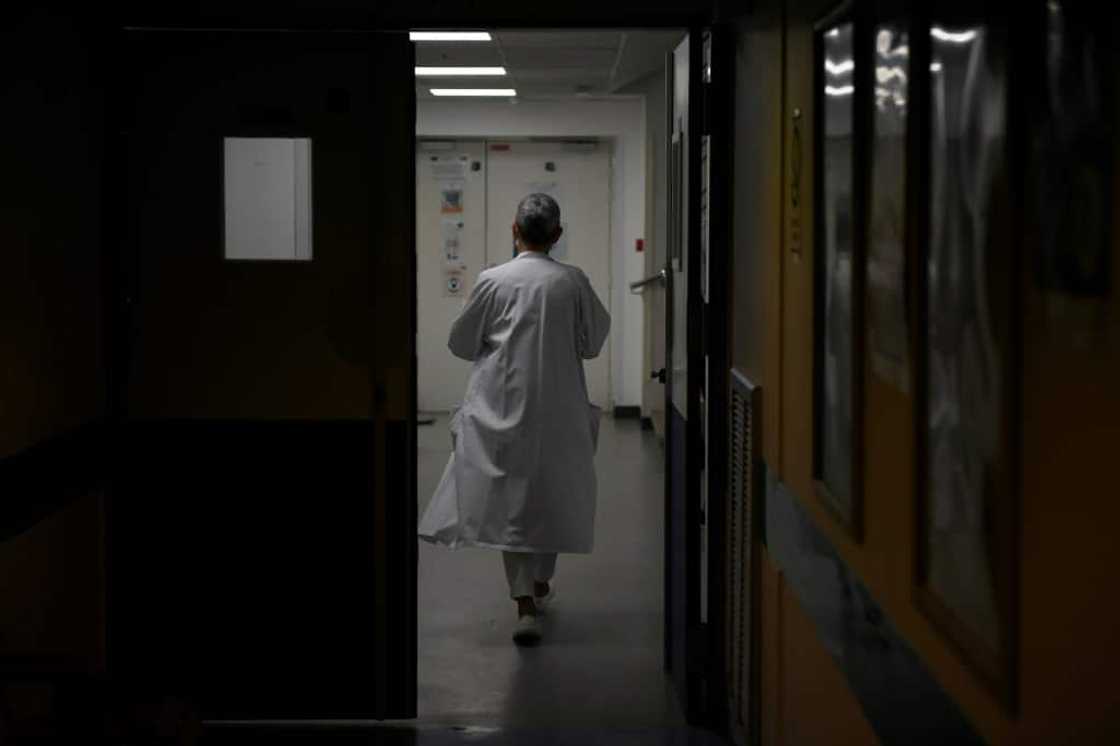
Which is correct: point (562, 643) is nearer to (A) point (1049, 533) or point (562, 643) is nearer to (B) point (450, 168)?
(A) point (1049, 533)

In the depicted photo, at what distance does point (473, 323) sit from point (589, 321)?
1.27ft

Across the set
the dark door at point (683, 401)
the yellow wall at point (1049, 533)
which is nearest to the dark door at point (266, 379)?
the dark door at point (683, 401)

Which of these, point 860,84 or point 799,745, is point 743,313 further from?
point 860,84

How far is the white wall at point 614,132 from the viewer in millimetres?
11383

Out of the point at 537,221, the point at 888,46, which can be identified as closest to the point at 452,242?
the point at 537,221

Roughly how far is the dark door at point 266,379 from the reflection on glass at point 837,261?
1.73 metres

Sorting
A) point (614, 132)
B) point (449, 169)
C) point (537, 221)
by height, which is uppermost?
point (614, 132)

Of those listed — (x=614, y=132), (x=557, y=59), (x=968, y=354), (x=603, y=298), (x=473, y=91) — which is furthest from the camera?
(x=603, y=298)

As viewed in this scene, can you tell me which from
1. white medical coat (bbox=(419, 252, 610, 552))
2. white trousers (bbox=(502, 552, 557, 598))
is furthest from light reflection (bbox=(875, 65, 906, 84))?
white trousers (bbox=(502, 552, 557, 598))

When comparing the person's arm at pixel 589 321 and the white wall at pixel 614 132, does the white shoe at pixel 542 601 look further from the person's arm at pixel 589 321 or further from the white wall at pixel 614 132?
the white wall at pixel 614 132

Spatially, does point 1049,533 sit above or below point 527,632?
above

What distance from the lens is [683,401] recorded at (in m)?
4.16

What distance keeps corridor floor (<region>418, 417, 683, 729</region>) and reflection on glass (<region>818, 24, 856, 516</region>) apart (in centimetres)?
184

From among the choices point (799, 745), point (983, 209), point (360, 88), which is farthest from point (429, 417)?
point (983, 209)
